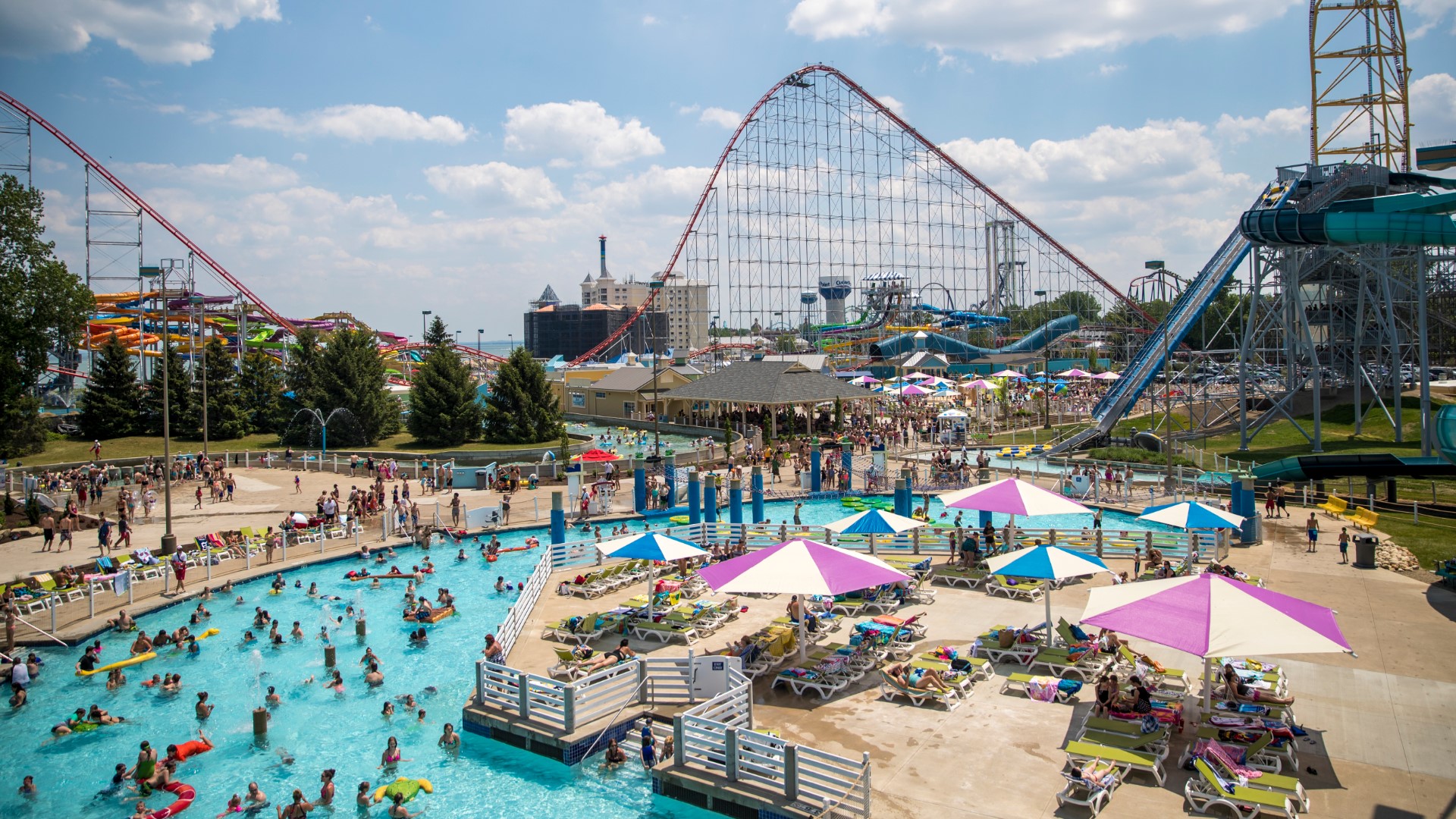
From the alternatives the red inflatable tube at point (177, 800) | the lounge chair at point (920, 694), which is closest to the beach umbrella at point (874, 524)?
the lounge chair at point (920, 694)

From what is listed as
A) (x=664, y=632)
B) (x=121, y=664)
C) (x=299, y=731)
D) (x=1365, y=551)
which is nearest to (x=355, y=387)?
(x=121, y=664)

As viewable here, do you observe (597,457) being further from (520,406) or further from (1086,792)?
(1086,792)

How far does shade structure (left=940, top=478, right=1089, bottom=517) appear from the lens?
17.4 metres

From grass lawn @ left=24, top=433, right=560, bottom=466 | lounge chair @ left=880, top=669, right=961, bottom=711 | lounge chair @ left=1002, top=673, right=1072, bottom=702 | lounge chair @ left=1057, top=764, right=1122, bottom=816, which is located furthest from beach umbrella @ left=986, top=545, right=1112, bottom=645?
grass lawn @ left=24, top=433, right=560, bottom=466

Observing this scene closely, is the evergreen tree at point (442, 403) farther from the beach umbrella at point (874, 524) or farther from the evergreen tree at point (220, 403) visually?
the beach umbrella at point (874, 524)

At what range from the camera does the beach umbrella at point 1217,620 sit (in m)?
9.50

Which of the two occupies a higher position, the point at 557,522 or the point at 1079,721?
the point at 557,522

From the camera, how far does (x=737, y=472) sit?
28.9 metres

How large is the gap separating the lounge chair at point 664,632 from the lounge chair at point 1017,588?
5.70 meters

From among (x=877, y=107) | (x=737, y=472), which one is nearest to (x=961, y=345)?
(x=877, y=107)

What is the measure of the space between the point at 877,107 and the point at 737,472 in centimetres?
3649

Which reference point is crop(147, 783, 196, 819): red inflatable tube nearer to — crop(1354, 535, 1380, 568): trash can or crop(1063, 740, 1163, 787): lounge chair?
crop(1063, 740, 1163, 787): lounge chair

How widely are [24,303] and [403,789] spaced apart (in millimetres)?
33842

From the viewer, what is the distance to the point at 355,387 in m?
45.6
